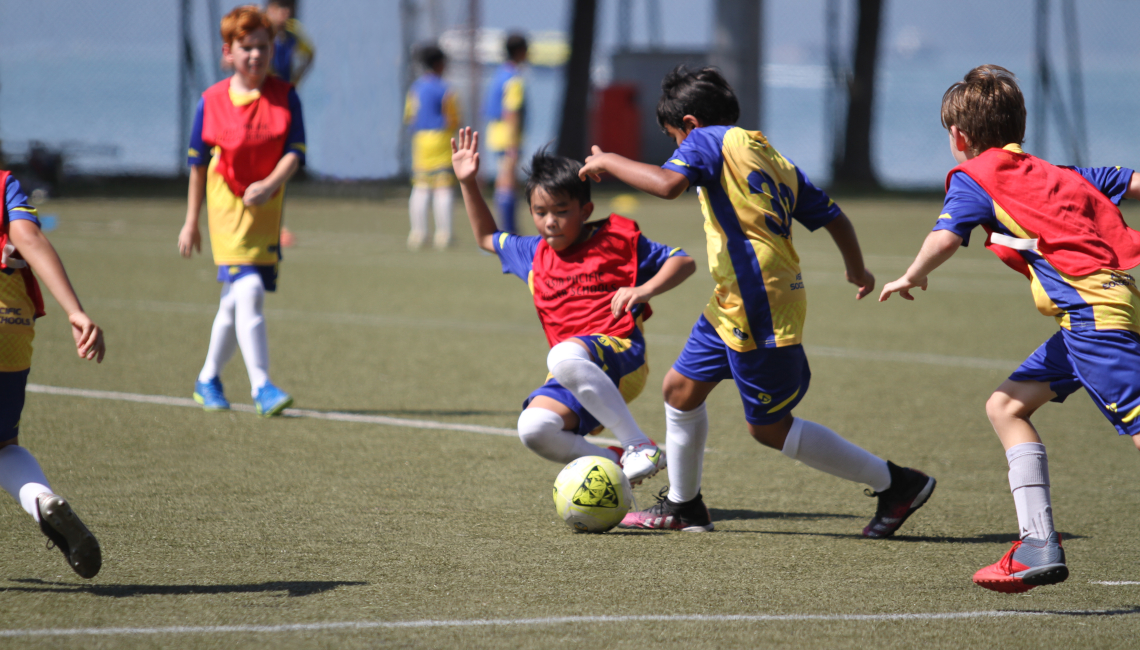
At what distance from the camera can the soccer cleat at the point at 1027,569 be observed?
10.5 feet

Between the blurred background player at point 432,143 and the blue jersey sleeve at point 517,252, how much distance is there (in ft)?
32.0

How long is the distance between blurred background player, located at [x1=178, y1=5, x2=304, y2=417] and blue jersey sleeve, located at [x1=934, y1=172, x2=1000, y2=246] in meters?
Answer: 3.56

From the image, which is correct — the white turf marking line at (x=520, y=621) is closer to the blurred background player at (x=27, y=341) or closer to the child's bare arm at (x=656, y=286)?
the blurred background player at (x=27, y=341)

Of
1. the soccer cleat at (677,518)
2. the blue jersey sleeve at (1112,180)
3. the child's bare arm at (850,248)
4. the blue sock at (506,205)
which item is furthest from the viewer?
the blue sock at (506,205)

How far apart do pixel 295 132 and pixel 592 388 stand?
2632 millimetres

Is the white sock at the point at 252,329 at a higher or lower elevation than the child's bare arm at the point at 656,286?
lower

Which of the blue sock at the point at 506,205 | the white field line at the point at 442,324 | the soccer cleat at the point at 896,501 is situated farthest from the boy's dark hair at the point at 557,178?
the blue sock at the point at 506,205

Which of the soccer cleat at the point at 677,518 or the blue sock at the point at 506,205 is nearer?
the soccer cleat at the point at 677,518

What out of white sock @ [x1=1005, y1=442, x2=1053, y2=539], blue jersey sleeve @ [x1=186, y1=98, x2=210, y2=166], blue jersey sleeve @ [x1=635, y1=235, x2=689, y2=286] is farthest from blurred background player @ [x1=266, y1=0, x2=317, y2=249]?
white sock @ [x1=1005, y1=442, x2=1053, y2=539]

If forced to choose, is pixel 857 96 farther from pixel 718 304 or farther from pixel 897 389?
pixel 718 304

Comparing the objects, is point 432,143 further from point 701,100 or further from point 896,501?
point 896,501

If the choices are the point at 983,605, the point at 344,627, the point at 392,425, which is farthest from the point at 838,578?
the point at 392,425

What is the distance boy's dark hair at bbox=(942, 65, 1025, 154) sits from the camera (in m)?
3.40

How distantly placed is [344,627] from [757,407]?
157cm
